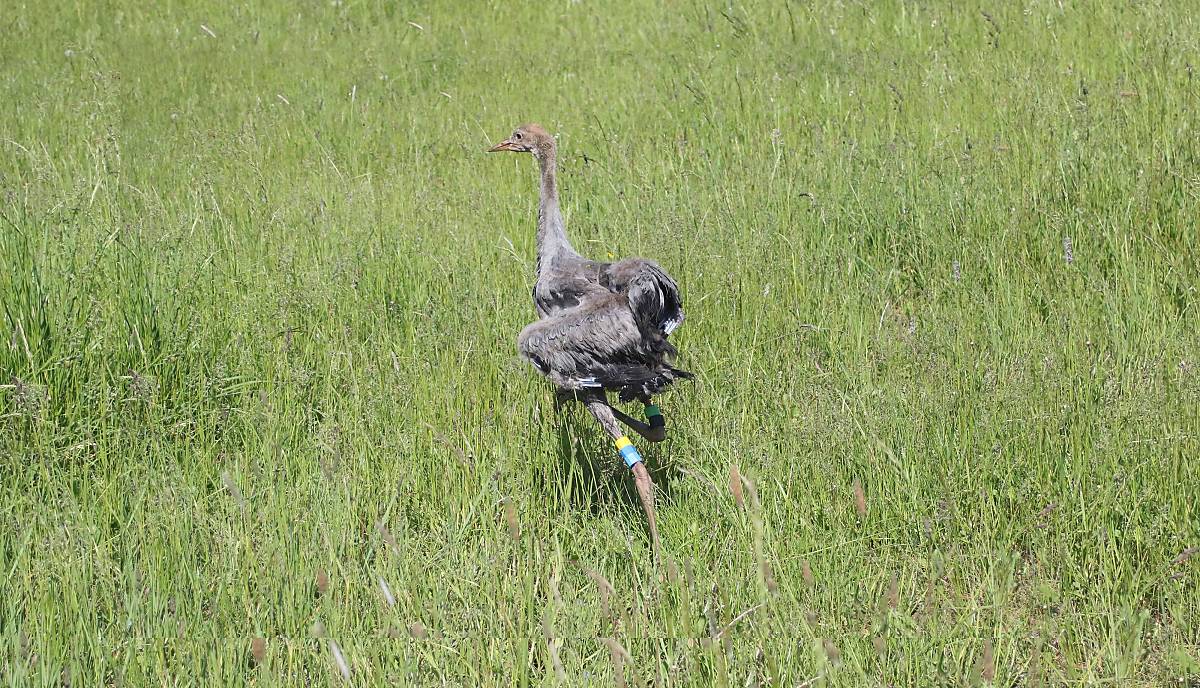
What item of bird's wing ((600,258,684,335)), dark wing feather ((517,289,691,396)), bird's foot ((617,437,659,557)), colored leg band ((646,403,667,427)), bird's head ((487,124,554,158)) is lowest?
bird's foot ((617,437,659,557))

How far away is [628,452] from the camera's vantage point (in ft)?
13.4

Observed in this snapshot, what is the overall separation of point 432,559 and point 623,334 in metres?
1.03

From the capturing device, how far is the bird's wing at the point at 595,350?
4.05 metres

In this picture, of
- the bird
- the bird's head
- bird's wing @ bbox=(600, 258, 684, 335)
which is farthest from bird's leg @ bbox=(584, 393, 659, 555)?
the bird's head

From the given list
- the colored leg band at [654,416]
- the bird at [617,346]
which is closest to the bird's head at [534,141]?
the bird at [617,346]

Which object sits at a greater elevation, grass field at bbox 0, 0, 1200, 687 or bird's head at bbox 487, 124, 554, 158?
bird's head at bbox 487, 124, 554, 158

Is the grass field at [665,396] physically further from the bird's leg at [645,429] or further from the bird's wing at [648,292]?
the bird's wing at [648,292]

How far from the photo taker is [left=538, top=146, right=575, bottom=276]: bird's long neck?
15.7 ft

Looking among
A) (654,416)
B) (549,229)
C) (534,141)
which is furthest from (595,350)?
(534,141)

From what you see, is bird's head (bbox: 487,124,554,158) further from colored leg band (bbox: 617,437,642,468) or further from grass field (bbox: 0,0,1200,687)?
colored leg band (bbox: 617,437,642,468)

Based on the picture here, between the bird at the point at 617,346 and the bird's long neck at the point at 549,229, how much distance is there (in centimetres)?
37

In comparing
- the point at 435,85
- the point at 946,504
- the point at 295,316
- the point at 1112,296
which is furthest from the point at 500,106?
the point at 946,504

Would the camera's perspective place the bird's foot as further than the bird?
No

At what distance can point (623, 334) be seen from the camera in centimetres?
407
